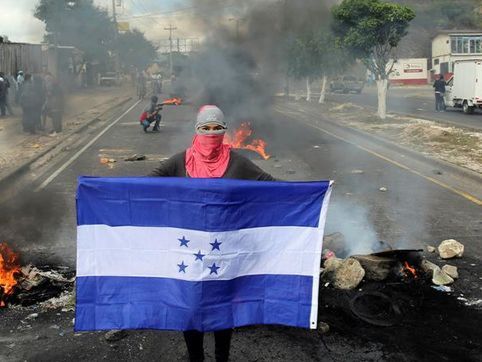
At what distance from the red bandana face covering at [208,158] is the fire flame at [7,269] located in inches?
88.6

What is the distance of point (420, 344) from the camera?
359 centimetres

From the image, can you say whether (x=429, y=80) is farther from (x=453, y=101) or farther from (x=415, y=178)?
(x=415, y=178)

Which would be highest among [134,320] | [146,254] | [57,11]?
[57,11]

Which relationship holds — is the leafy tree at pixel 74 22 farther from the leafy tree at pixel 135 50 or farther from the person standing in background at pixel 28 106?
the leafy tree at pixel 135 50

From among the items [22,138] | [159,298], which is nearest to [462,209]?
[159,298]

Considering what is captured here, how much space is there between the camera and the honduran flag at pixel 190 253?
2.82 metres

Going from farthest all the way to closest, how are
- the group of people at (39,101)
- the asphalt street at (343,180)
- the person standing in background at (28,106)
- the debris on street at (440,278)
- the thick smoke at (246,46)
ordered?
the group of people at (39,101) < the person standing in background at (28,106) < the thick smoke at (246,46) < the asphalt street at (343,180) < the debris on street at (440,278)

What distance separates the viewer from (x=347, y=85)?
1794 inches

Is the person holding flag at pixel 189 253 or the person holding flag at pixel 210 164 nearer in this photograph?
the person holding flag at pixel 189 253

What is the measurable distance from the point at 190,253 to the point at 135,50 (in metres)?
39.6

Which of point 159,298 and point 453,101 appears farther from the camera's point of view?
point 453,101

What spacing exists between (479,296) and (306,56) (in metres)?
21.3

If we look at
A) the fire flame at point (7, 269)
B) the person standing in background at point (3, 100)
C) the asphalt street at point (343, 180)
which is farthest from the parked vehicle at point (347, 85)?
the fire flame at point (7, 269)

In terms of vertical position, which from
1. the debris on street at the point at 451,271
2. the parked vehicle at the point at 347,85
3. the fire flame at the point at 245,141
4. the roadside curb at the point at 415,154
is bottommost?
the debris on street at the point at 451,271
